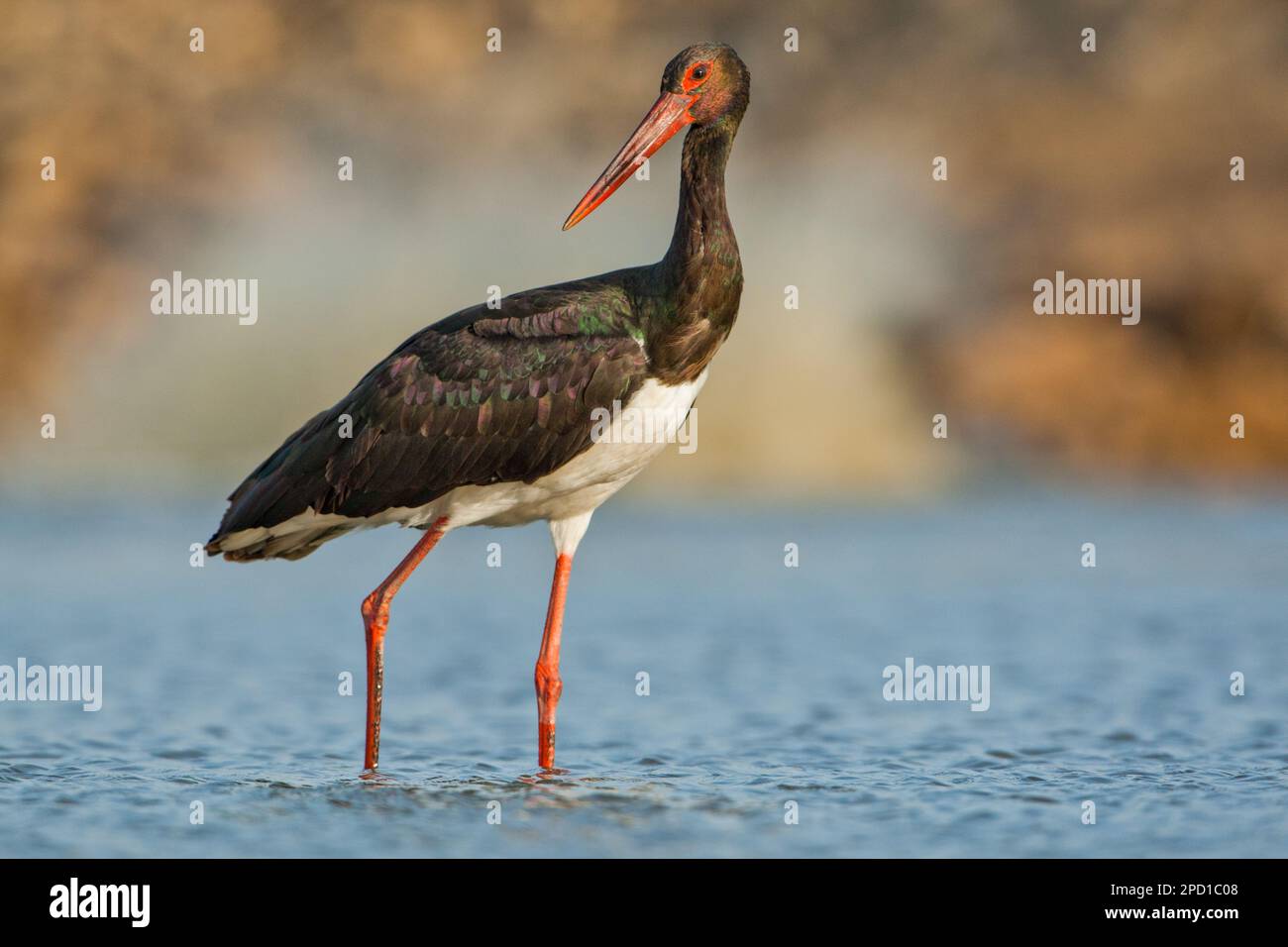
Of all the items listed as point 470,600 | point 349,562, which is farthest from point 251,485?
point 349,562

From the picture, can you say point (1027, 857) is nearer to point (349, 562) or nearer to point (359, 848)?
point (359, 848)

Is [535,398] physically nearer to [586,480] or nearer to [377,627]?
[586,480]

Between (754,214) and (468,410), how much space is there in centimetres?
2687

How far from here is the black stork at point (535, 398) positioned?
9211mm

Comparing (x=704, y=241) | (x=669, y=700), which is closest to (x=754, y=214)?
(x=669, y=700)

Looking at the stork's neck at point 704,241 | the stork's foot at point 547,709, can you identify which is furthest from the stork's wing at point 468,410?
the stork's foot at point 547,709

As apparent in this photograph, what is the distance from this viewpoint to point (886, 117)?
1494 inches

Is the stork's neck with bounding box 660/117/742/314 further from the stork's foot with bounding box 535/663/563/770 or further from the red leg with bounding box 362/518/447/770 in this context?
the stork's foot with bounding box 535/663/563/770

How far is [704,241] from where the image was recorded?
9328 millimetres

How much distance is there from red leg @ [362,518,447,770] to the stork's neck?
5.78 feet

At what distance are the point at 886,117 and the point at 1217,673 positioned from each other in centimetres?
2588

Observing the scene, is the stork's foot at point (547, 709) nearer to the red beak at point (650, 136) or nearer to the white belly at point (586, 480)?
the white belly at point (586, 480)

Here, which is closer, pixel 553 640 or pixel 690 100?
pixel 690 100

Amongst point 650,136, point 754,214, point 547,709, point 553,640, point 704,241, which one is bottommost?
point 547,709
